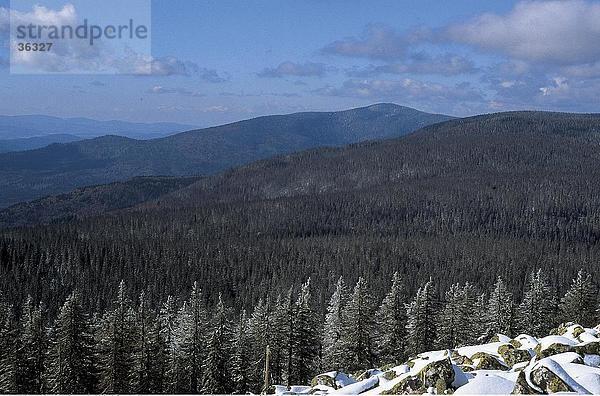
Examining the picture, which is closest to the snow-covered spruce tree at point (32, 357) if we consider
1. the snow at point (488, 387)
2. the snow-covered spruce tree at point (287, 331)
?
the snow-covered spruce tree at point (287, 331)

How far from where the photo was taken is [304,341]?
159ft

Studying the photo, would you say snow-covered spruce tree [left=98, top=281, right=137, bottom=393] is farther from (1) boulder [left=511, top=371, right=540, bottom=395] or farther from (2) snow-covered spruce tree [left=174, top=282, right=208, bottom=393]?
(1) boulder [left=511, top=371, right=540, bottom=395]

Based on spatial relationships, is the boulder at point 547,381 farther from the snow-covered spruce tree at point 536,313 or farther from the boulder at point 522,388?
the snow-covered spruce tree at point 536,313

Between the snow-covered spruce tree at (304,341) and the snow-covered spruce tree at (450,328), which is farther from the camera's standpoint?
the snow-covered spruce tree at (450,328)

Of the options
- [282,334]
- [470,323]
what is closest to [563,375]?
[282,334]

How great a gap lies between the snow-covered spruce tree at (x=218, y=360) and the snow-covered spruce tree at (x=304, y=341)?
646 cm

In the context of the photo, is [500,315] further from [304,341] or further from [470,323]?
[304,341]

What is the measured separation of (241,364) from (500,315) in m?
28.9

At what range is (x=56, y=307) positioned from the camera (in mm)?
99125

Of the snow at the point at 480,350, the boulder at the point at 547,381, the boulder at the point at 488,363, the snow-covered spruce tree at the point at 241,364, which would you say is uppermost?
the boulder at the point at 547,381

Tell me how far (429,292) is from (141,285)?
8213 centimetres

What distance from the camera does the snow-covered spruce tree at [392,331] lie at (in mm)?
50794

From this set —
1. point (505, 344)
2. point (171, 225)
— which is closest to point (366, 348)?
point (505, 344)

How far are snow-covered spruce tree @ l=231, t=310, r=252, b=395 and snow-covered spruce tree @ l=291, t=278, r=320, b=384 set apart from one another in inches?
175
